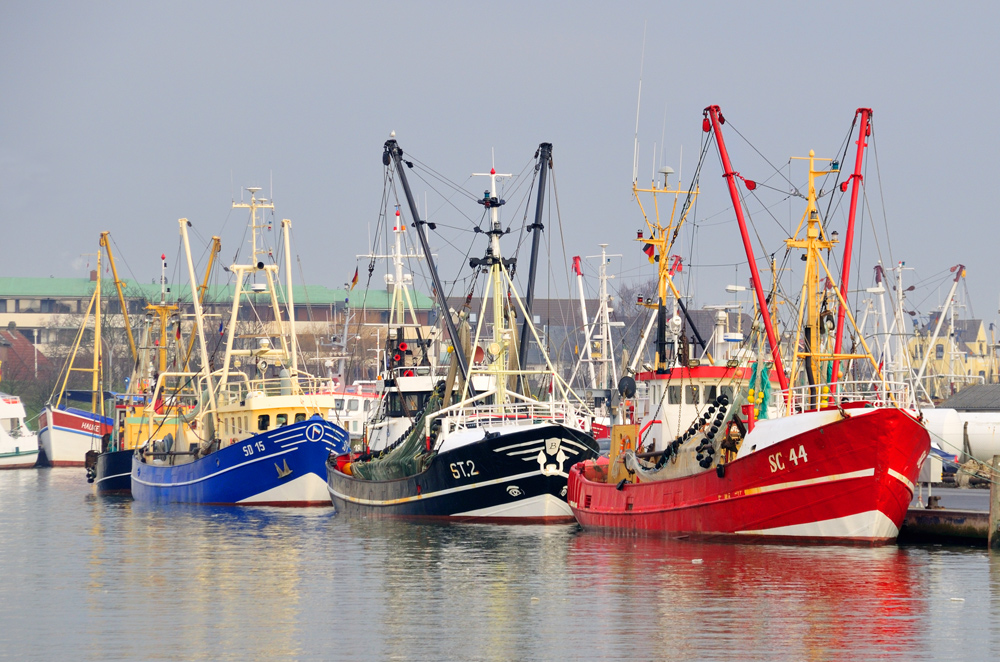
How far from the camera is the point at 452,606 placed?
25172mm

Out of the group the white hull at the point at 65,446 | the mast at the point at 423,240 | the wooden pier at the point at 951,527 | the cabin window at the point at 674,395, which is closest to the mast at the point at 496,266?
the mast at the point at 423,240

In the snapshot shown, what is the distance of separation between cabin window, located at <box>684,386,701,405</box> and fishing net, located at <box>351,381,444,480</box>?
792cm

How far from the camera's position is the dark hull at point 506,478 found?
4025 cm

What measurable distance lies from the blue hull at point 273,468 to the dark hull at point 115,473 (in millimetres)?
11936

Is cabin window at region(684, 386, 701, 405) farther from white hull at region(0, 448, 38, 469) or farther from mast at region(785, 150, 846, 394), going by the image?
white hull at region(0, 448, 38, 469)

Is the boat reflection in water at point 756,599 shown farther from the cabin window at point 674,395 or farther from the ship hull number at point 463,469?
the ship hull number at point 463,469

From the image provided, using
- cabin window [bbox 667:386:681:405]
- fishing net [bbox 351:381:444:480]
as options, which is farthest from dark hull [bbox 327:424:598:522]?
cabin window [bbox 667:386:681:405]

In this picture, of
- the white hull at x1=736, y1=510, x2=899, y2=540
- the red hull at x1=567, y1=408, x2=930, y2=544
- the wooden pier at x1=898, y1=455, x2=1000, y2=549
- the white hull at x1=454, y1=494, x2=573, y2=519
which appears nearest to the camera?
the red hull at x1=567, y1=408, x2=930, y2=544

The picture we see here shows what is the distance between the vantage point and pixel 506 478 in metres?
41.0

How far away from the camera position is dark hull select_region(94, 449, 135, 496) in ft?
223

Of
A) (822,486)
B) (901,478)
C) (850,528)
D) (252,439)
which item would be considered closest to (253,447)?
(252,439)

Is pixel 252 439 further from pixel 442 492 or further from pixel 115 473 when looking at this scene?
pixel 115 473

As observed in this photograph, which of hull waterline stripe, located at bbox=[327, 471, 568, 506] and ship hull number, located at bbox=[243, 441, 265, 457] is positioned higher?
ship hull number, located at bbox=[243, 441, 265, 457]

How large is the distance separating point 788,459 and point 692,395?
8.00 meters
